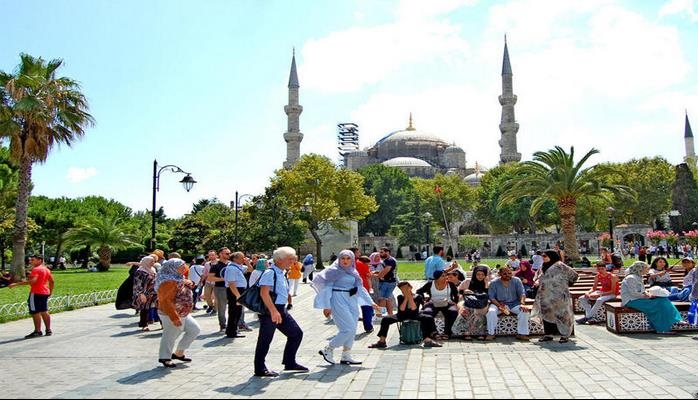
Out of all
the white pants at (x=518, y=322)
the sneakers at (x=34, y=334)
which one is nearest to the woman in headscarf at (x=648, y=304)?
the white pants at (x=518, y=322)

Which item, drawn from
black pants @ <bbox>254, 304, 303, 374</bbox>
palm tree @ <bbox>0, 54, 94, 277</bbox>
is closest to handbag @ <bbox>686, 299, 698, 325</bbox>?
black pants @ <bbox>254, 304, 303, 374</bbox>

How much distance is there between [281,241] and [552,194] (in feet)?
65.1

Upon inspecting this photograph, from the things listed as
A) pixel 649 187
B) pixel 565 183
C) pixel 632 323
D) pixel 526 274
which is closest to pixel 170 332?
pixel 632 323

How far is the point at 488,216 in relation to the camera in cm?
6456

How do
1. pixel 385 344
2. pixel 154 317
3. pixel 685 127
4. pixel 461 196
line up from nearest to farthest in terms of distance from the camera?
pixel 385 344 → pixel 154 317 → pixel 461 196 → pixel 685 127

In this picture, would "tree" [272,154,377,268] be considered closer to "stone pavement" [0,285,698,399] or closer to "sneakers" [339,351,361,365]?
"stone pavement" [0,285,698,399]

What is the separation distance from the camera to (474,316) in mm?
9383

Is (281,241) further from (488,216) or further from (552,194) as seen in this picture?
(488,216)

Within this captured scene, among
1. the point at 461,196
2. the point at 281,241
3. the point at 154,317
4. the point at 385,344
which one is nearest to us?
the point at 385,344

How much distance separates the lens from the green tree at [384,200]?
67812 mm

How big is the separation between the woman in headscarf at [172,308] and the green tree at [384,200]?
2340 inches

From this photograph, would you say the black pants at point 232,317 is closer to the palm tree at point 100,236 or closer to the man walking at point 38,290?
the man walking at point 38,290

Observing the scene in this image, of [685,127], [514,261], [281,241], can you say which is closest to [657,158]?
[685,127]

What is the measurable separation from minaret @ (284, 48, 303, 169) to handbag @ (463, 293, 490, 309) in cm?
6312
